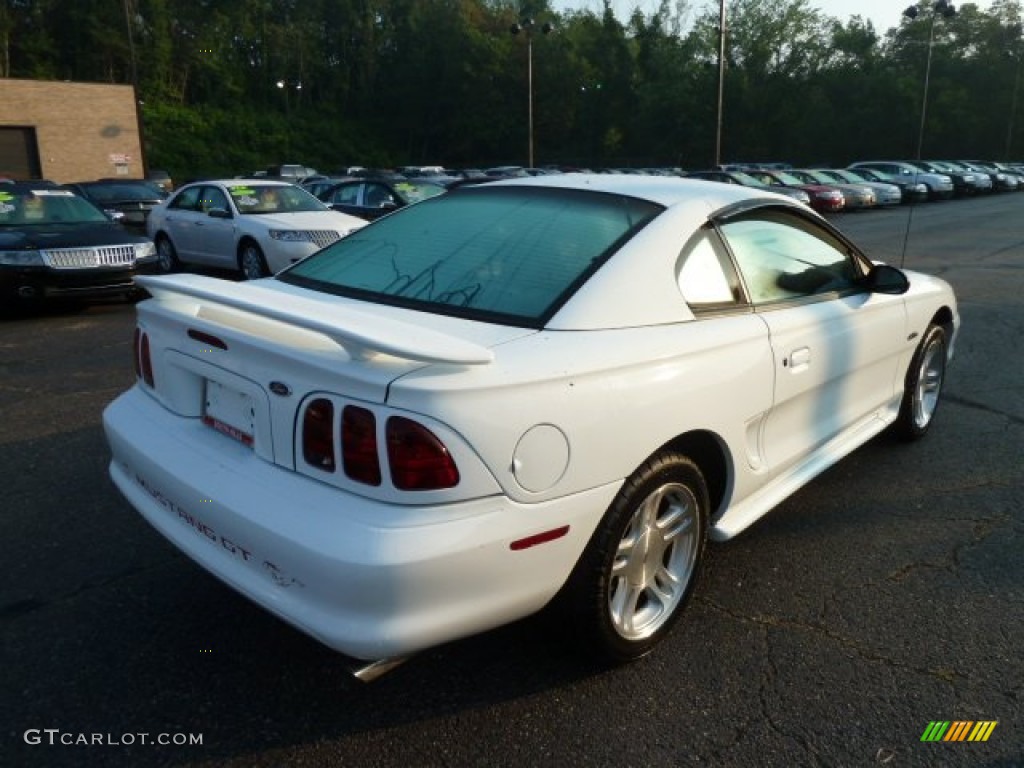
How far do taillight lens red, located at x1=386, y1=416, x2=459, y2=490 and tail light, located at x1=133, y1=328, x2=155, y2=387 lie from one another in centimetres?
132

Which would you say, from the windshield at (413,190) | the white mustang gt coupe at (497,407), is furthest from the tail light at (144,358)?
the windshield at (413,190)

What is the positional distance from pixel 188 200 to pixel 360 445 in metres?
11.4

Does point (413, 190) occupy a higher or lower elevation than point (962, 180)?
higher

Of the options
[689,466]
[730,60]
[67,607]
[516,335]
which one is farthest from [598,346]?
[730,60]

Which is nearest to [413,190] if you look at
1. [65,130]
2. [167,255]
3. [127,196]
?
[167,255]

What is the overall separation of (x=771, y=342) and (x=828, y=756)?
1392 millimetres

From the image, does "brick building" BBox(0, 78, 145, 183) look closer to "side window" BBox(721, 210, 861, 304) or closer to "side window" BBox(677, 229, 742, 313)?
"side window" BBox(721, 210, 861, 304)

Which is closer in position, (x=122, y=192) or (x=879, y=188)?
(x=122, y=192)

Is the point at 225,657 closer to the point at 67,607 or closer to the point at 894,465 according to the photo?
the point at 67,607

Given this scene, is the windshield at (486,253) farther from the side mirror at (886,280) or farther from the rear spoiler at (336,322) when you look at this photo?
the side mirror at (886,280)

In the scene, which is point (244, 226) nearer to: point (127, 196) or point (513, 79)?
point (127, 196)

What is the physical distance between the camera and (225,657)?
268 centimetres

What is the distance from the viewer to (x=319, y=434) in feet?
7.19

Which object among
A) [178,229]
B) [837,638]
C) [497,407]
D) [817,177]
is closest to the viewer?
[497,407]
